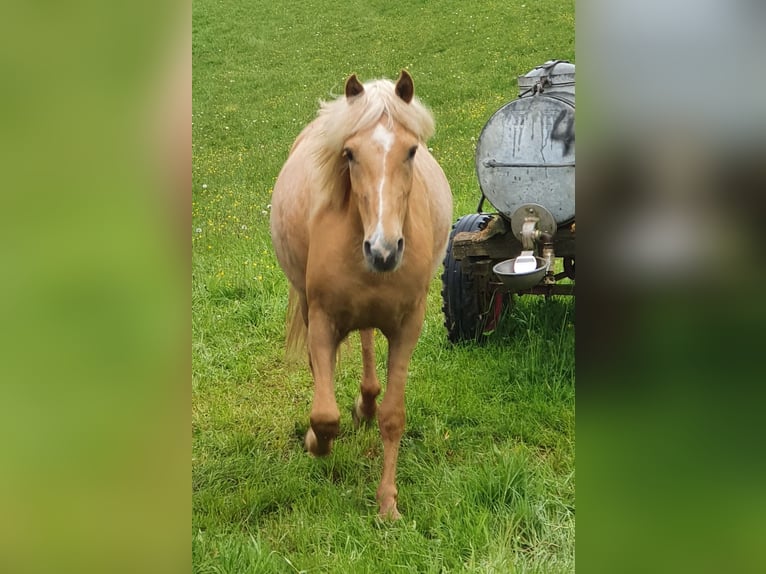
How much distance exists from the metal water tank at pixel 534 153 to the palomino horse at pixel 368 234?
556 millimetres

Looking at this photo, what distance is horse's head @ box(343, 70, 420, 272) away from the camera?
2535 millimetres

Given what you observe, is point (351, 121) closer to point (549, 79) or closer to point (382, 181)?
point (382, 181)

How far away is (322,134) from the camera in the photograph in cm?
304

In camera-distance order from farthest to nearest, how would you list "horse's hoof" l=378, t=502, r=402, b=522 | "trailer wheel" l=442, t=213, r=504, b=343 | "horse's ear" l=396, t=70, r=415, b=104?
"trailer wheel" l=442, t=213, r=504, b=343, "horse's hoof" l=378, t=502, r=402, b=522, "horse's ear" l=396, t=70, r=415, b=104

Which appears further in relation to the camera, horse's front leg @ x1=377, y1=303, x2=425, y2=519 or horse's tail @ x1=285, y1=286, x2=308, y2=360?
horse's tail @ x1=285, y1=286, x2=308, y2=360

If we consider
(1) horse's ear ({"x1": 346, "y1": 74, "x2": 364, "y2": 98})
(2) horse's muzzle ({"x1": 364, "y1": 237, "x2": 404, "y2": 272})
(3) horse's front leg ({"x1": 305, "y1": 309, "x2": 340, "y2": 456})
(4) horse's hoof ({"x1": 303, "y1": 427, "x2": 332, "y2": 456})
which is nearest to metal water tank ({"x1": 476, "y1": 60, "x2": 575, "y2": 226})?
(1) horse's ear ({"x1": 346, "y1": 74, "x2": 364, "y2": 98})

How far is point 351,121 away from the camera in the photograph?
9.04 feet

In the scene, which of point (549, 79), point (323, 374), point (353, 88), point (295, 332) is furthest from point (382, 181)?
point (549, 79)

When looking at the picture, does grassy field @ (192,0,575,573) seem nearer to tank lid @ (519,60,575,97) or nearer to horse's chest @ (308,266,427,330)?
horse's chest @ (308,266,427,330)

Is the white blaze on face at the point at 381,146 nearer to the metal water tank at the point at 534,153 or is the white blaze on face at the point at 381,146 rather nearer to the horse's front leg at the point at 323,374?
the horse's front leg at the point at 323,374

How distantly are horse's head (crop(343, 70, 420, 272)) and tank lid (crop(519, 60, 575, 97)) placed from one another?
159 centimetres
